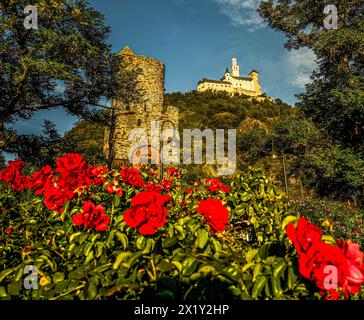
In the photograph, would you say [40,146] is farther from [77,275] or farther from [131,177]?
[77,275]

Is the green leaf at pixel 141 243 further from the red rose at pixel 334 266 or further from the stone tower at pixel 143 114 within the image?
the stone tower at pixel 143 114

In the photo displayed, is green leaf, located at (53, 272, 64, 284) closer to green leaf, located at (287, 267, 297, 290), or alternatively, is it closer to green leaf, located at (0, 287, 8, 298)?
green leaf, located at (0, 287, 8, 298)

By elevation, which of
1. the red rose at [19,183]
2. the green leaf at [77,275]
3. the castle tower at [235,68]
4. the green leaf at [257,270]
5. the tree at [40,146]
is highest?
the castle tower at [235,68]

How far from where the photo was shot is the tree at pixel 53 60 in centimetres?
726

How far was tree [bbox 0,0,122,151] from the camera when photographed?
7.26 m

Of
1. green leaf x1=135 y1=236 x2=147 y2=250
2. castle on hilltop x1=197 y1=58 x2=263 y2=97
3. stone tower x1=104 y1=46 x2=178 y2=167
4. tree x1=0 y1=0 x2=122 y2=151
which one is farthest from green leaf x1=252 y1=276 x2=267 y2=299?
castle on hilltop x1=197 y1=58 x2=263 y2=97

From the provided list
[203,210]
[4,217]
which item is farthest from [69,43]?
[203,210]

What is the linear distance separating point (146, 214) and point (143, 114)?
16.0 m

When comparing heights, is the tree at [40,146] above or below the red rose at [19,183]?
above

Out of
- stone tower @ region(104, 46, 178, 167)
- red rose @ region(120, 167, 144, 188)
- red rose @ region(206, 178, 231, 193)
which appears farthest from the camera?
stone tower @ region(104, 46, 178, 167)

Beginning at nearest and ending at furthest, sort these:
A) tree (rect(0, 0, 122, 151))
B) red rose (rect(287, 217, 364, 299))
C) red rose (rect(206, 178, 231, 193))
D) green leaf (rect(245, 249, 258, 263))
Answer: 1. red rose (rect(287, 217, 364, 299))
2. green leaf (rect(245, 249, 258, 263))
3. red rose (rect(206, 178, 231, 193))
4. tree (rect(0, 0, 122, 151))

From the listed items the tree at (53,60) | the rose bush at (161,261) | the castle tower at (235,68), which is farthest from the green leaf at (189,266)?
the castle tower at (235,68)

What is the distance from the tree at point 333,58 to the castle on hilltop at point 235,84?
73425mm

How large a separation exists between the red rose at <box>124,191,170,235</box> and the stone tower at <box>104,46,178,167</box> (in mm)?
14144
